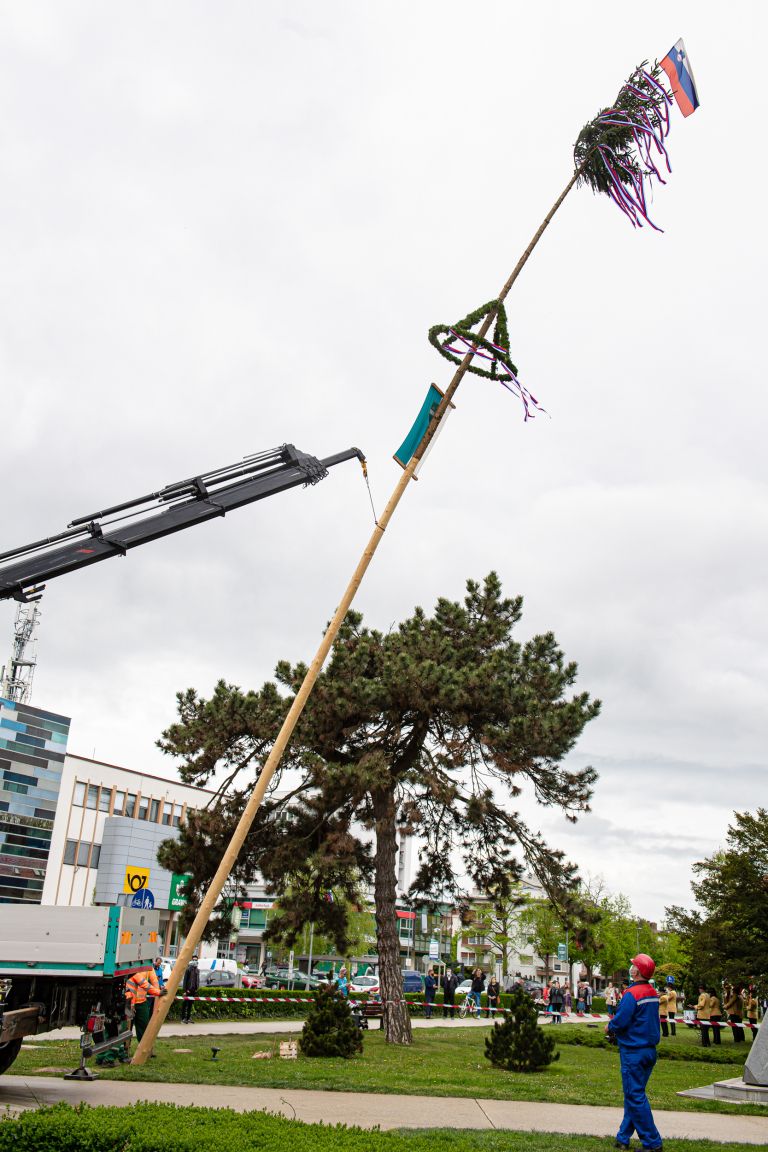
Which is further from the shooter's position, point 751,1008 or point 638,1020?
point 751,1008

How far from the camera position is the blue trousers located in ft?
25.5

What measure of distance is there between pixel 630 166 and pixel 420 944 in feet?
354

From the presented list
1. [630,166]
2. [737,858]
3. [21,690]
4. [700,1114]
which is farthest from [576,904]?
[21,690]

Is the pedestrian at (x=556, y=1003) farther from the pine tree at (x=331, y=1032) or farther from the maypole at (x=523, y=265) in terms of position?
the maypole at (x=523, y=265)

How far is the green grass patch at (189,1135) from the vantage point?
613 cm

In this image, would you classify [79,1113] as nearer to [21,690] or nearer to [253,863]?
[253,863]

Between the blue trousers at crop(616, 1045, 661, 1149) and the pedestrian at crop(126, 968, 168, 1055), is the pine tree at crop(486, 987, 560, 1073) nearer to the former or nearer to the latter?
the pedestrian at crop(126, 968, 168, 1055)

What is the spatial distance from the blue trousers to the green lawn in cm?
394

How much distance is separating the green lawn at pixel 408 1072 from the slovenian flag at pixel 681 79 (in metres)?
13.0

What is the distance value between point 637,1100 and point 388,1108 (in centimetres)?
347

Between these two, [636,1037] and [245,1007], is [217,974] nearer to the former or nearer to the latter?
[245,1007]

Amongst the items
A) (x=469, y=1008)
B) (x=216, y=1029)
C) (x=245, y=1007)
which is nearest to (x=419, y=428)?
(x=216, y=1029)

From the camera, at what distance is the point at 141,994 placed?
13898mm

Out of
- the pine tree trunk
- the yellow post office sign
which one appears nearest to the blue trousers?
the yellow post office sign
